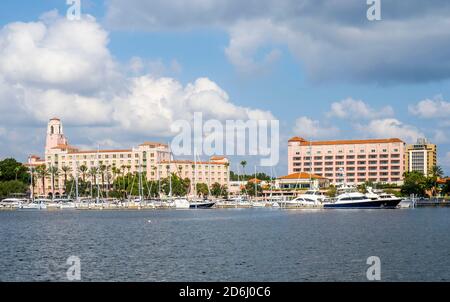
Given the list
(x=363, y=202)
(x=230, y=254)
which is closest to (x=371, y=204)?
(x=363, y=202)

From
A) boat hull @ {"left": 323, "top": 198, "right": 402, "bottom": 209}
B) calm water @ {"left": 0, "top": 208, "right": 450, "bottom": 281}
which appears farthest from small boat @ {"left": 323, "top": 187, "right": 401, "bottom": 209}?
calm water @ {"left": 0, "top": 208, "right": 450, "bottom": 281}

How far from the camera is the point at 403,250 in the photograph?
202 feet

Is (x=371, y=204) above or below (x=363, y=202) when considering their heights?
below

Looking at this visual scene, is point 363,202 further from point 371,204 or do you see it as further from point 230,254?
point 230,254

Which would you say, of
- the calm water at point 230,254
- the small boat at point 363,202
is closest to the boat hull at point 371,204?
the small boat at point 363,202

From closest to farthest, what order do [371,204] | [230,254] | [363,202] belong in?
1. [230,254]
2. [363,202]
3. [371,204]

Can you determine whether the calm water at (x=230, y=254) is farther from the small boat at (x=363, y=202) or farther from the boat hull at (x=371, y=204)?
the small boat at (x=363, y=202)

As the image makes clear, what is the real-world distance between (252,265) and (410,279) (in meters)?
12.2

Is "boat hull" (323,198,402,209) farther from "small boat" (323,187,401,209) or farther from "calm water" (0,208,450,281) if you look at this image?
"calm water" (0,208,450,281)

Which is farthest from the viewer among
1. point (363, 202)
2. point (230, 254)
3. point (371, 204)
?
point (371, 204)
